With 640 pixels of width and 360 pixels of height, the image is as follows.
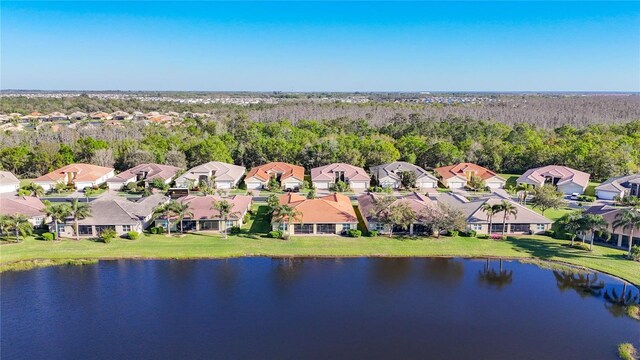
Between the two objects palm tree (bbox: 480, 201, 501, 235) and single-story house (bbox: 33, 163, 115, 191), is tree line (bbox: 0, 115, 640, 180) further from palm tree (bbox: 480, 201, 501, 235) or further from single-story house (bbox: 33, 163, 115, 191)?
palm tree (bbox: 480, 201, 501, 235)

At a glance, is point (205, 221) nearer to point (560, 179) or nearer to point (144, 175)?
point (144, 175)

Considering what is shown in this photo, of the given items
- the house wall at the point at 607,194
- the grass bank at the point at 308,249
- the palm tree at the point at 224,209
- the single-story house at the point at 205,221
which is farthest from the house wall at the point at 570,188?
the palm tree at the point at 224,209

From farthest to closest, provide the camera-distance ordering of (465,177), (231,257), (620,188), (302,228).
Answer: (465,177)
(620,188)
(302,228)
(231,257)

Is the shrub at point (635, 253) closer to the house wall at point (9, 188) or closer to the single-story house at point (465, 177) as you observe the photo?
the single-story house at point (465, 177)

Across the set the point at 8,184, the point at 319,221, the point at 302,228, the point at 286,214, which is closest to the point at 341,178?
the point at 319,221

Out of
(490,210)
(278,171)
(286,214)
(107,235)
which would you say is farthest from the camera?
(278,171)
